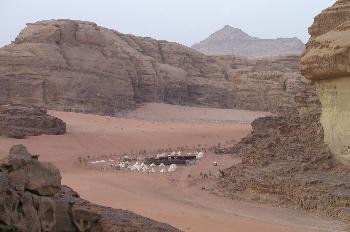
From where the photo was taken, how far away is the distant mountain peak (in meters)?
145

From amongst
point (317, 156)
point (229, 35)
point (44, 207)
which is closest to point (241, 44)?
point (229, 35)

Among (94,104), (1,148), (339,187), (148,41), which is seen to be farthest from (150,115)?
(339,187)

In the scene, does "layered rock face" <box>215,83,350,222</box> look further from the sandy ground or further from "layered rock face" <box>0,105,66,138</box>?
"layered rock face" <box>0,105,66,138</box>

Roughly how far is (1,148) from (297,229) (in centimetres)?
1228

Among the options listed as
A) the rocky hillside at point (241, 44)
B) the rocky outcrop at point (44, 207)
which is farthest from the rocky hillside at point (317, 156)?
the rocky hillside at point (241, 44)

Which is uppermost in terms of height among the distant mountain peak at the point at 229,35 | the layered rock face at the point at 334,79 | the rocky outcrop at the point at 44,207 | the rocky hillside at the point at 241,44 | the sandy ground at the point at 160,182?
the distant mountain peak at the point at 229,35

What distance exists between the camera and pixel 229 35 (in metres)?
146

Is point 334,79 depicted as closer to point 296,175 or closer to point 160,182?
point 296,175

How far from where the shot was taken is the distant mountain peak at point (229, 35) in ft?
475

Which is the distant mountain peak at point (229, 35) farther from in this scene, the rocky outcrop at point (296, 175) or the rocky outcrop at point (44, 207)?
the rocky outcrop at point (44, 207)

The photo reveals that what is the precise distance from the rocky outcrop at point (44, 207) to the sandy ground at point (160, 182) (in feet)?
10.1

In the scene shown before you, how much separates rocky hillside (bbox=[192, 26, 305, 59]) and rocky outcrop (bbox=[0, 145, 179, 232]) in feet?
399

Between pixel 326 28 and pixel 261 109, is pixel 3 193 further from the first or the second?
pixel 261 109

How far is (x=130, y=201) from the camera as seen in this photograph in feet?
37.3
